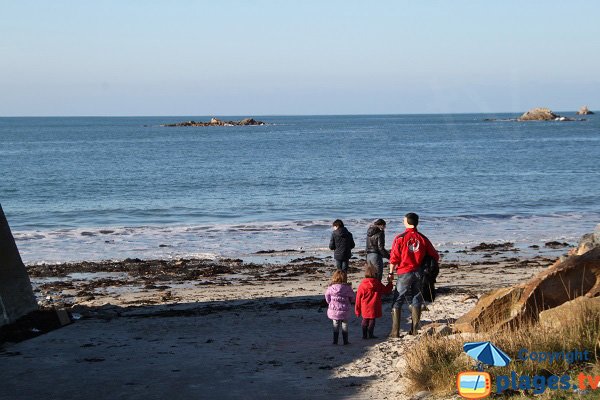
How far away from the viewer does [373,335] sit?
468 inches

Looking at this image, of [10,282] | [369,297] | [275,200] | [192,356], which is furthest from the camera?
[275,200]

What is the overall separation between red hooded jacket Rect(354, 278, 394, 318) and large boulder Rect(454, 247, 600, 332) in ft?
4.41

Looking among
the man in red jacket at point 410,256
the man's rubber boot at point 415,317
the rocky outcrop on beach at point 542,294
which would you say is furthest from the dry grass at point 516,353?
the man's rubber boot at point 415,317

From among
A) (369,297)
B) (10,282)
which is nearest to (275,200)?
(10,282)

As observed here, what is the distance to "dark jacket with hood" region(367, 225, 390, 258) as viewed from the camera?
13484mm

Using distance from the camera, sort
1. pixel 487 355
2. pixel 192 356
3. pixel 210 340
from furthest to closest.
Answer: pixel 210 340 → pixel 192 356 → pixel 487 355

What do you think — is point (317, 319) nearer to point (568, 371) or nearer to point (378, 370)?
point (378, 370)

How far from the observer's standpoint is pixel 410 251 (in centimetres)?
1063

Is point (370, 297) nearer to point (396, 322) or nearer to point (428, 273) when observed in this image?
point (396, 322)

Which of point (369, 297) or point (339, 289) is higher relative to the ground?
point (339, 289)

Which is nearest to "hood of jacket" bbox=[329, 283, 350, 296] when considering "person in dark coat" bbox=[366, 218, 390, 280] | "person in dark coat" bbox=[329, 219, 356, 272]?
"person in dark coat" bbox=[366, 218, 390, 280]

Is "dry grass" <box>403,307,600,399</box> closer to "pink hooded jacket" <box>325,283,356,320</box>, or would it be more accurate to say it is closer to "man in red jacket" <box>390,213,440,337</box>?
"man in red jacket" <box>390,213,440,337</box>

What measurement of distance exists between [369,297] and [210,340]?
98.4 inches

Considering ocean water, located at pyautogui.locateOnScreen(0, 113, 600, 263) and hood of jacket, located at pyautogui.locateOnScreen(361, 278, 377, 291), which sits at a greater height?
hood of jacket, located at pyautogui.locateOnScreen(361, 278, 377, 291)
